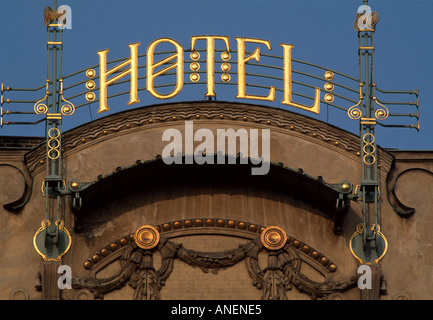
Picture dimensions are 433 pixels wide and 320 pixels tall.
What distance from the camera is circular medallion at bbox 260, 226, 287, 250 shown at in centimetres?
3403

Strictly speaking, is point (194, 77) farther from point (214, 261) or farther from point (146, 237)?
point (214, 261)

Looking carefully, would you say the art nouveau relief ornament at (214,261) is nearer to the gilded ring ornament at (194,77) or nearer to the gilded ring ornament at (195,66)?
the gilded ring ornament at (194,77)

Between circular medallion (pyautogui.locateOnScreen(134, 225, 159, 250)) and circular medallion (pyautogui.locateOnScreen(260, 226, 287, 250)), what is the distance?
2.12m

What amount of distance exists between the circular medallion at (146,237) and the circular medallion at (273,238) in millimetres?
2117

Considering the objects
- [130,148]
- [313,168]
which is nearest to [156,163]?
[130,148]

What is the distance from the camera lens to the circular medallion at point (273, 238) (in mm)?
34031

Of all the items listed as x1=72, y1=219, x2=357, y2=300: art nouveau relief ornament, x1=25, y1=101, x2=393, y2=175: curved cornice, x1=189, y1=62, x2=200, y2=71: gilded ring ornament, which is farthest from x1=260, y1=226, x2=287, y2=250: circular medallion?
x1=189, y1=62, x2=200, y2=71: gilded ring ornament

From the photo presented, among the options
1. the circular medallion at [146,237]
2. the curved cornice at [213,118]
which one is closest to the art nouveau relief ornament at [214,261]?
the circular medallion at [146,237]

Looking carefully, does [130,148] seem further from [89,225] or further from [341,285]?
[341,285]

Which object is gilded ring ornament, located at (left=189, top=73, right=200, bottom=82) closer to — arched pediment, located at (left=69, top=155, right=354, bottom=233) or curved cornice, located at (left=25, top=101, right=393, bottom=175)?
curved cornice, located at (left=25, top=101, right=393, bottom=175)

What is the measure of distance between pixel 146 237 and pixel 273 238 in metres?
2.52

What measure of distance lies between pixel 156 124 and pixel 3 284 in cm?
448

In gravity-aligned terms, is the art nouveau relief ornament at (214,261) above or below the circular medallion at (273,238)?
below

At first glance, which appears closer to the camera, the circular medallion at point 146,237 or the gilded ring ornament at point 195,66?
the circular medallion at point 146,237
